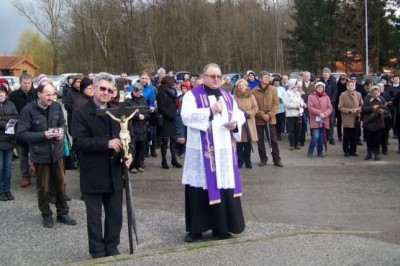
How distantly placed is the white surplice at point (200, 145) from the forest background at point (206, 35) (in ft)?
134

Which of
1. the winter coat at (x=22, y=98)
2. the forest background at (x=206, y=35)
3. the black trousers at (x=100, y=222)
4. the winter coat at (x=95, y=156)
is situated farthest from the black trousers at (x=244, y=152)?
the forest background at (x=206, y=35)

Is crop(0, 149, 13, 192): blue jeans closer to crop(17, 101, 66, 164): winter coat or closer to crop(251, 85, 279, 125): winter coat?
crop(17, 101, 66, 164): winter coat

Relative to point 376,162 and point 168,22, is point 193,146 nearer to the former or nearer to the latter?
point 376,162

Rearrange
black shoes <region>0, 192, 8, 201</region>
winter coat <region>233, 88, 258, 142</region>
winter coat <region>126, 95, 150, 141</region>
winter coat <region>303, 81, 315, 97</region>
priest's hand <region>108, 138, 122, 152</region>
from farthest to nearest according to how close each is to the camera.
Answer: winter coat <region>303, 81, 315, 97</region>
winter coat <region>233, 88, 258, 142</region>
winter coat <region>126, 95, 150, 141</region>
black shoes <region>0, 192, 8, 201</region>
priest's hand <region>108, 138, 122, 152</region>

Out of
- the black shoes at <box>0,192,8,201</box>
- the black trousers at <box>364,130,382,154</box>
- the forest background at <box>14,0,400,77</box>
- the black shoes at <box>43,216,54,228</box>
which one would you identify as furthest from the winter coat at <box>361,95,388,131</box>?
the forest background at <box>14,0,400,77</box>

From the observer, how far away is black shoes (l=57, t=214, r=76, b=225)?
7.00 meters

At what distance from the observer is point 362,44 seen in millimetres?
43906

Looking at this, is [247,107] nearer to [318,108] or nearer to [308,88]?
[318,108]

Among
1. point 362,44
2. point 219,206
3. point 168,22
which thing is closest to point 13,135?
point 219,206

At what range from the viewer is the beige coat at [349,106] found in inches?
489

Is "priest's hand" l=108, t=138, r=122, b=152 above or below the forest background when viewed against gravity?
below

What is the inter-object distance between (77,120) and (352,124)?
8658 mm

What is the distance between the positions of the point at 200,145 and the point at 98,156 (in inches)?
54.5

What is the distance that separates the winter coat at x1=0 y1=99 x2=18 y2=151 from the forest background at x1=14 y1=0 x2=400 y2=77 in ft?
131
